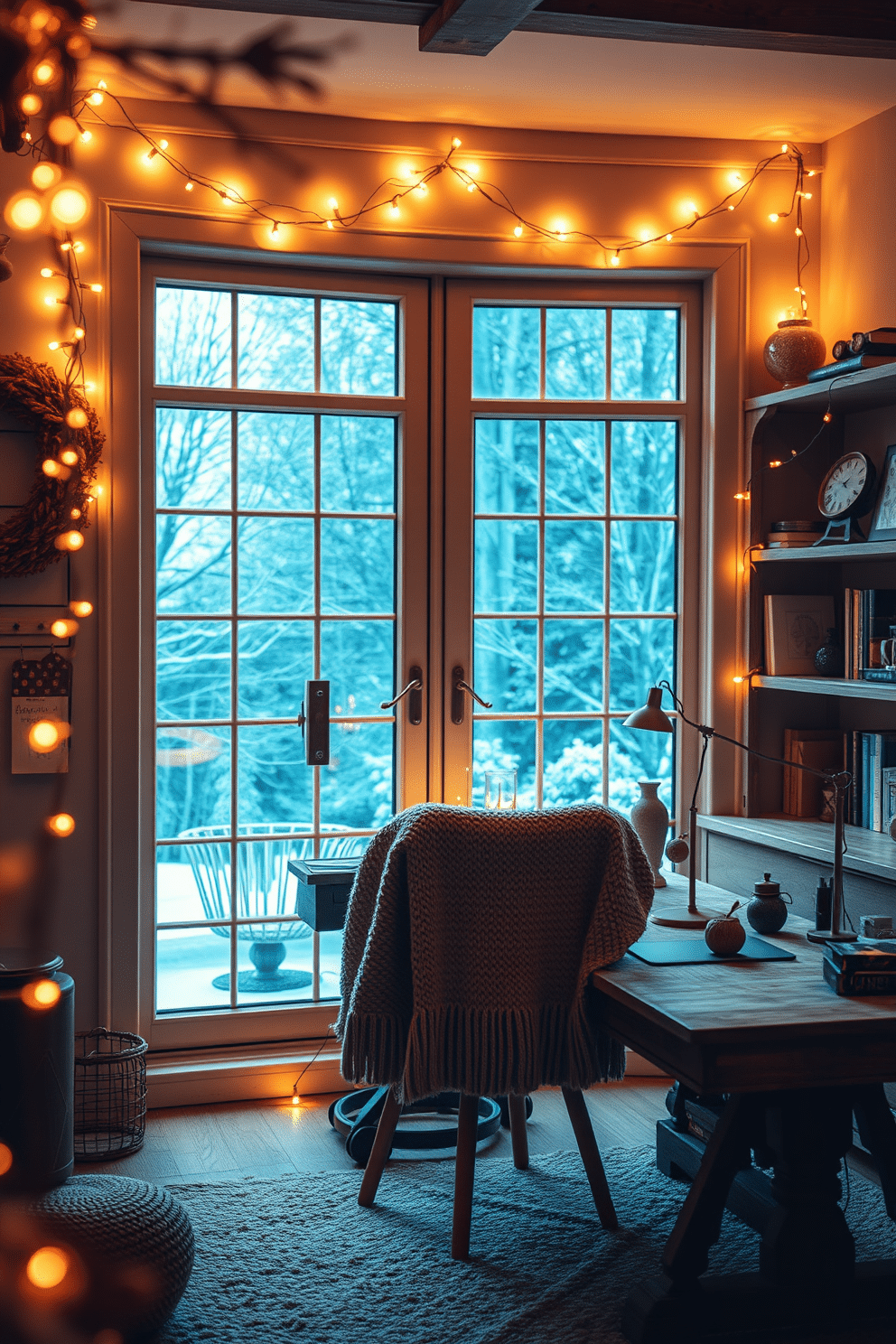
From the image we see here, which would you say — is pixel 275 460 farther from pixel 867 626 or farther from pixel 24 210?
pixel 24 210

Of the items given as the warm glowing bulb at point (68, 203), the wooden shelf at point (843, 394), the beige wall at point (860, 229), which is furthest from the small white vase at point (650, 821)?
the warm glowing bulb at point (68, 203)

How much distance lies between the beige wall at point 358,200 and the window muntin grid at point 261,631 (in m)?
0.25

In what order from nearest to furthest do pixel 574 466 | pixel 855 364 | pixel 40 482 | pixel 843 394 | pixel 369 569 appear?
pixel 40 482 → pixel 855 364 → pixel 843 394 → pixel 369 569 → pixel 574 466

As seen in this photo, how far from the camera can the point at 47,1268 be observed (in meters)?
0.31

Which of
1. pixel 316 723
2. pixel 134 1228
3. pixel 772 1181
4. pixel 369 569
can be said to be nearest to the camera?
pixel 134 1228

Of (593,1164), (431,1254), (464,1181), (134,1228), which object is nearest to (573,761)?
(593,1164)

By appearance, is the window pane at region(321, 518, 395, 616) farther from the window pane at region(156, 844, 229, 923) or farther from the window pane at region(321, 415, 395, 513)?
the window pane at region(156, 844, 229, 923)

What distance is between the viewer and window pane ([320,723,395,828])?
12.4ft

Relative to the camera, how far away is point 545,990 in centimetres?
252

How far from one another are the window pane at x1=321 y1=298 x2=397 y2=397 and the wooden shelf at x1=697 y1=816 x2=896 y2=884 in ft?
5.67

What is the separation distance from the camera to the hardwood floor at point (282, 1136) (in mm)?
3090

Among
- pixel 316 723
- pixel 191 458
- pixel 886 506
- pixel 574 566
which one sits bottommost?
pixel 316 723

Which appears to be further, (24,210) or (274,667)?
(274,667)

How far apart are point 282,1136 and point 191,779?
1.07 m
